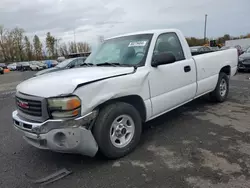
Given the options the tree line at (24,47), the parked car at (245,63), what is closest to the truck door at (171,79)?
the parked car at (245,63)

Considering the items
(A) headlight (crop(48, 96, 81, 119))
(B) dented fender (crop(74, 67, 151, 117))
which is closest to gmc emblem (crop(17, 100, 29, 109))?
(A) headlight (crop(48, 96, 81, 119))

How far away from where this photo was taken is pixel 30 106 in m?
2.83

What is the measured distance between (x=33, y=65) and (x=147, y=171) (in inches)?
1639

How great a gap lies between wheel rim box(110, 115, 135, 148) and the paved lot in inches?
9.6

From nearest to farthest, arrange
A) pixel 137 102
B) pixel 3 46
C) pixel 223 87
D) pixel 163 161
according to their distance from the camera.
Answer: pixel 163 161 < pixel 137 102 < pixel 223 87 < pixel 3 46

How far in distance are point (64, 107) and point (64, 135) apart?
345 mm

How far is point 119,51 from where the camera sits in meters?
3.97

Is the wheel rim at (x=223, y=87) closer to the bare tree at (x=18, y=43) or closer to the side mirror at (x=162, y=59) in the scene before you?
the side mirror at (x=162, y=59)

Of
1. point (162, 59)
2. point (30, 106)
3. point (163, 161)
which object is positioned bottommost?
point (163, 161)

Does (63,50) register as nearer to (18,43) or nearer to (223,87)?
(18,43)

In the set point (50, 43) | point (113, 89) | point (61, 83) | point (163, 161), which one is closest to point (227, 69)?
point (163, 161)

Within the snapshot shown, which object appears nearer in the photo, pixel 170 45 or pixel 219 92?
pixel 170 45

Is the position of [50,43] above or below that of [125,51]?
above

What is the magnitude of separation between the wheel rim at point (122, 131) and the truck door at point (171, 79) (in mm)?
546
